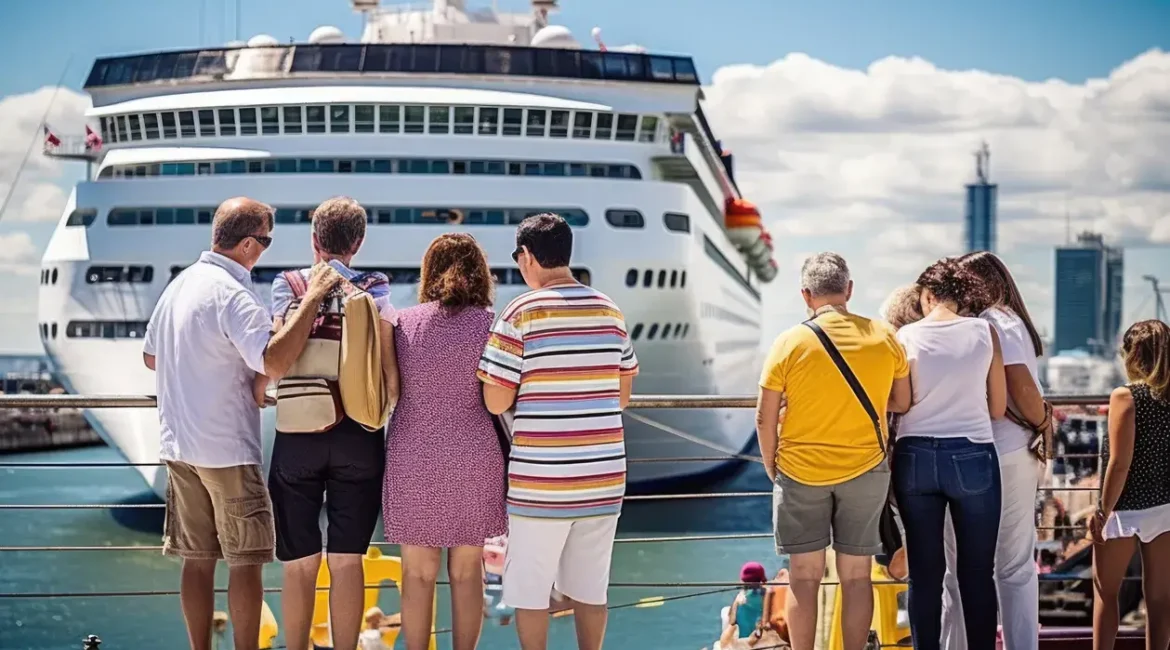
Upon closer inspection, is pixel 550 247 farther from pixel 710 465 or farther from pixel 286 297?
pixel 710 465

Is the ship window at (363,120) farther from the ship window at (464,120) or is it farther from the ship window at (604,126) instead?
the ship window at (604,126)

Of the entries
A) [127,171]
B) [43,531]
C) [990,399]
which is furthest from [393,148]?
[990,399]

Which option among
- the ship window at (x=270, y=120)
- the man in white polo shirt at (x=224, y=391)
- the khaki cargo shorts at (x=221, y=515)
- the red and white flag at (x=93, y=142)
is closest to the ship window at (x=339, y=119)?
the ship window at (x=270, y=120)

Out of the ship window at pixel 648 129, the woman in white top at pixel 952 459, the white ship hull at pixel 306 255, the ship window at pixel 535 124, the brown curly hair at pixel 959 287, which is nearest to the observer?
the woman in white top at pixel 952 459

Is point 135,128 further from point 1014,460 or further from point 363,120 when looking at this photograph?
point 1014,460

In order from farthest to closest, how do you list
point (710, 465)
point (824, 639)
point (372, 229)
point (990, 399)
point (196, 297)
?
point (710, 465), point (372, 229), point (824, 639), point (990, 399), point (196, 297)

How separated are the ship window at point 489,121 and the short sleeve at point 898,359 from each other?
17191 millimetres

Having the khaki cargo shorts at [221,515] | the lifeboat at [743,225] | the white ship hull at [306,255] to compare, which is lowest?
the khaki cargo shorts at [221,515]

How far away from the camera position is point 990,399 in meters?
4.92

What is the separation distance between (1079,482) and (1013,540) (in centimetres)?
2855

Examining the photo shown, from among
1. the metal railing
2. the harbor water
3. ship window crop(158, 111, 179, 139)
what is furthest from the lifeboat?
the metal railing

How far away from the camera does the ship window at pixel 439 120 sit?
21.3 m

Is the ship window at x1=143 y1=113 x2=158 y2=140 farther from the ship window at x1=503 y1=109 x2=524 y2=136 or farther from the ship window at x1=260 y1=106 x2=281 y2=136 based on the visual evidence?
the ship window at x1=503 y1=109 x2=524 y2=136

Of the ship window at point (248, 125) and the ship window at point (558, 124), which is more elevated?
the ship window at point (558, 124)
